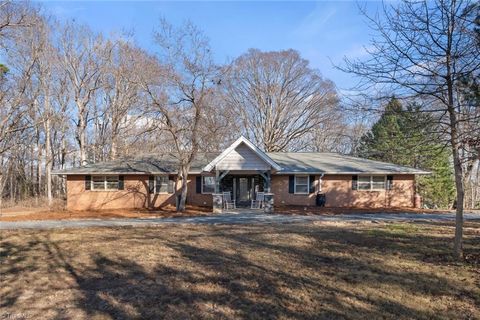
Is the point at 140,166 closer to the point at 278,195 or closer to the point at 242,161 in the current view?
the point at 242,161

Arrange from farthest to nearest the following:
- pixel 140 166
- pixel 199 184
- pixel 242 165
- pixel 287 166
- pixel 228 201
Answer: pixel 140 166, pixel 287 166, pixel 199 184, pixel 228 201, pixel 242 165

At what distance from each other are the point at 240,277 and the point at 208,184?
53.6ft

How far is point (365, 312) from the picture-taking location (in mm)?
4859

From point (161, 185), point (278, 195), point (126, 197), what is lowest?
point (126, 197)

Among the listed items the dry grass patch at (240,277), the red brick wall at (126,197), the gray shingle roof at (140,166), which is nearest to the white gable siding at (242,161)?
the gray shingle roof at (140,166)

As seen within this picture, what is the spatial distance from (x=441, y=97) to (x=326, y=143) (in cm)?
3240

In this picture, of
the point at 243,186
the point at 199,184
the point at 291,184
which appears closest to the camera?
the point at 291,184

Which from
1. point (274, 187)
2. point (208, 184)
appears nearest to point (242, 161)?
point (274, 187)

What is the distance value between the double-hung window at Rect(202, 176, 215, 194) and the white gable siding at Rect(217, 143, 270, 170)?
291 cm

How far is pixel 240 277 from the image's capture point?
654 cm

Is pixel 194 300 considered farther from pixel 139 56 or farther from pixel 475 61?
pixel 139 56

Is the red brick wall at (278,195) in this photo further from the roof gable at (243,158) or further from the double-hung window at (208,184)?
the roof gable at (243,158)

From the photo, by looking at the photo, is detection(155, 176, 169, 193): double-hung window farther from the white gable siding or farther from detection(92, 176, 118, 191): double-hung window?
the white gable siding

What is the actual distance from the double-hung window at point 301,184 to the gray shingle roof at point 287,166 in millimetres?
661
